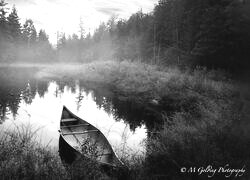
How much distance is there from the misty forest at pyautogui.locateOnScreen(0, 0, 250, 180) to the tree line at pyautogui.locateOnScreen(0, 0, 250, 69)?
11 centimetres

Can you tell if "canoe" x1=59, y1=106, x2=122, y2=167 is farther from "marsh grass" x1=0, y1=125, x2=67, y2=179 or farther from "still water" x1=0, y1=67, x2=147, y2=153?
"marsh grass" x1=0, y1=125, x2=67, y2=179

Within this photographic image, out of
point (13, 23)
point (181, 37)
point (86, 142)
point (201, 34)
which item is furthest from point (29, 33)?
point (86, 142)

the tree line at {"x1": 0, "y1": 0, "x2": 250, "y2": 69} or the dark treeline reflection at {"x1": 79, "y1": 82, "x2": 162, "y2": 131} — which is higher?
the tree line at {"x1": 0, "y1": 0, "x2": 250, "y2": 69}

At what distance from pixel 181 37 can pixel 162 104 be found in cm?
1910

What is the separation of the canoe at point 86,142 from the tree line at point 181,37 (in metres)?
16.2

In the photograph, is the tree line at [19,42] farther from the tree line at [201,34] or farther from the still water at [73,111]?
the still water at [73,111]

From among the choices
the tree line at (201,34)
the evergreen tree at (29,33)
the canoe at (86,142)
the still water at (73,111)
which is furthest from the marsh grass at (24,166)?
the evergreen tree at (29,33)

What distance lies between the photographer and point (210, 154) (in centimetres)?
512

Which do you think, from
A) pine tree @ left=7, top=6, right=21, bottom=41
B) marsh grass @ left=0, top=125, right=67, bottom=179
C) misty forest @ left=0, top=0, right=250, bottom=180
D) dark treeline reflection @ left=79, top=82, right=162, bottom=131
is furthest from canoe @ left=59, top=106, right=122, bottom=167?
pine tree @ left=7, top=6, right=21, bottom=41

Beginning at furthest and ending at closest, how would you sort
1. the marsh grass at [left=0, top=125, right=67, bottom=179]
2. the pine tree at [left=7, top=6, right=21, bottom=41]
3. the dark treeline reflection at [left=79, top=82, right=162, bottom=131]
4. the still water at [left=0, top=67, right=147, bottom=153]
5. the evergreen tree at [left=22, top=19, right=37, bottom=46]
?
1. the evergreen tree at [left=22, top=19, right=37, bottom=46]
2. the pine tree at [left=7, top=6, right=21, bottom=41]
3. the dark treeline reflection at [left=79, top=82, right=162, bottom=131]
4. the still water at [left=0, top=67, right=147, bottom=153]
5. the marsh grass at [left=0, top=125, right=67, bottom=179]

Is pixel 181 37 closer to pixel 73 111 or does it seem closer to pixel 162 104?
pixel 162 104

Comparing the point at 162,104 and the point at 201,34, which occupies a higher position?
the point at 201,34

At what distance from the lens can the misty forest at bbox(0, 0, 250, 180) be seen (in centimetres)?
528

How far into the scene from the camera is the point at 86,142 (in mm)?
6098
